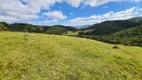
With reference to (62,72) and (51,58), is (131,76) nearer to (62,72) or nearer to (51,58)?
(62,72)

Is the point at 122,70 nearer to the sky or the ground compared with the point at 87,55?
nearer to the ground

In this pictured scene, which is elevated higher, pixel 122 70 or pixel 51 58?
pixel 51 58

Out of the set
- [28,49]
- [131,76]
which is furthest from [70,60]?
[131,76]

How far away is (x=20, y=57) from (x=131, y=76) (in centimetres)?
1711

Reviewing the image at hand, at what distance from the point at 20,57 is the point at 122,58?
1942 cm

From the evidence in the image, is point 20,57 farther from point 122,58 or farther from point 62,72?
point 122,58

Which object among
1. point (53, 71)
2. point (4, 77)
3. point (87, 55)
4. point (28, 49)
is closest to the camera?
point (4, 77)

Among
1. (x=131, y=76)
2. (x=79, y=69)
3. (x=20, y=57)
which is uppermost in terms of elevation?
(x=20, y=57)

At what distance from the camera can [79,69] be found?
21766 mm

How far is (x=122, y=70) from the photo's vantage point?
2441 centimetres

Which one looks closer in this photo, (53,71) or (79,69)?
(53,71)

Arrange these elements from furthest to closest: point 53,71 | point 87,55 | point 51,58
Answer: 1. point 87,55
2. point 51,58
3. point 53,71

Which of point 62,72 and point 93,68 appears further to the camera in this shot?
point 93,68

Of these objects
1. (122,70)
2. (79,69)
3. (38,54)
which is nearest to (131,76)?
(122,70)
